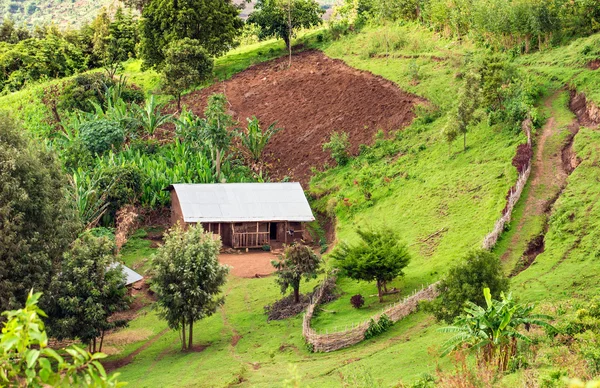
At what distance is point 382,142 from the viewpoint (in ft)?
167

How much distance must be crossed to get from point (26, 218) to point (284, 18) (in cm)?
4144

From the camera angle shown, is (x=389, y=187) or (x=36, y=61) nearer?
(x=389, y=187)

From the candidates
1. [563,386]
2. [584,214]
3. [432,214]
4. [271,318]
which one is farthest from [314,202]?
[563,386]

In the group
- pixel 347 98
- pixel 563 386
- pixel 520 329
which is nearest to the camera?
pixel 563 386

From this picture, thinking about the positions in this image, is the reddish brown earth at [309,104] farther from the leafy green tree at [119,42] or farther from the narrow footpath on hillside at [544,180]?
→ the leafy green tree at [119,42]

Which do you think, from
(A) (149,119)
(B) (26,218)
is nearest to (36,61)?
(A) (149,119)

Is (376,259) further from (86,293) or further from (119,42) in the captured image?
(119,42)

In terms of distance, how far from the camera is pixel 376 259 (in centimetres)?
3278

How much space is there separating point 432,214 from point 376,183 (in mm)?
6828

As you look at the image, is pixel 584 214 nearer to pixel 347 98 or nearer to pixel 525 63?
pixel 525 63

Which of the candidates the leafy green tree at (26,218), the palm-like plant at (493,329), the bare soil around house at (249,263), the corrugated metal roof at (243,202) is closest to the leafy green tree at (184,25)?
the corrugated metal roof at (243,202)

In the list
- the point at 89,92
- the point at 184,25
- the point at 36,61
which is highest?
the point at 184,25

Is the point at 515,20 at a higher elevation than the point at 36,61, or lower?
higher

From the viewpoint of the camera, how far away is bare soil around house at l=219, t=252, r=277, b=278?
136ft
